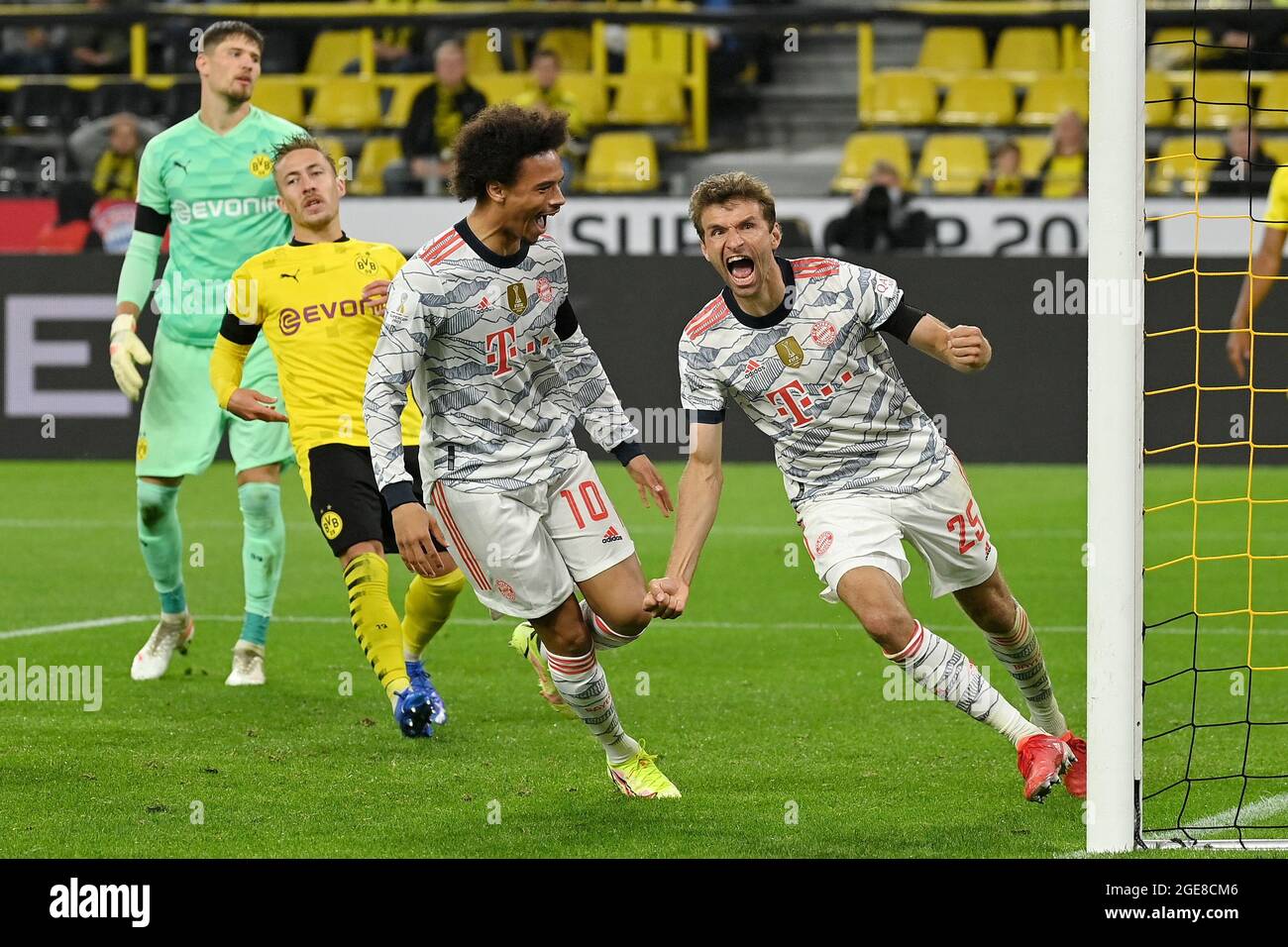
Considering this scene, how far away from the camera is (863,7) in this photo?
17.8 meters

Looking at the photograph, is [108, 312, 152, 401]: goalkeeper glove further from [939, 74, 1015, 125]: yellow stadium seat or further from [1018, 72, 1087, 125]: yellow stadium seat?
[1018, 72, 1087, 125]: yellow stadium seat

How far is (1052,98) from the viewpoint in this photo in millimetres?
17234

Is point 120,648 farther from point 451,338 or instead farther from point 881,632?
point 881,632

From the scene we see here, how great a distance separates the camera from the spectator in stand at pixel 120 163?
15.5 m

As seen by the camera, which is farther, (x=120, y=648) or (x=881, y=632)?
(x=120, y=648)

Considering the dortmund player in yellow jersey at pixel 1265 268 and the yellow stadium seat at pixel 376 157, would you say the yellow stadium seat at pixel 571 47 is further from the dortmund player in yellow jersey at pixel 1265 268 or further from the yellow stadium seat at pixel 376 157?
the dortmund player in yellow jersey at pixel 1265 268

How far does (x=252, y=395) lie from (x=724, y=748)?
205 centimetres

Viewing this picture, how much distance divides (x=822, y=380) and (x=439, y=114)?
436 inches

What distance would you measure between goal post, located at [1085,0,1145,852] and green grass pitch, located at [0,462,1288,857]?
1.36 feet

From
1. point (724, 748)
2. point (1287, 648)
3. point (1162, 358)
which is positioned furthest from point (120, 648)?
point (1162, 358)

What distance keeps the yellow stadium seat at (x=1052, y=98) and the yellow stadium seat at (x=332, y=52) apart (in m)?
6.80

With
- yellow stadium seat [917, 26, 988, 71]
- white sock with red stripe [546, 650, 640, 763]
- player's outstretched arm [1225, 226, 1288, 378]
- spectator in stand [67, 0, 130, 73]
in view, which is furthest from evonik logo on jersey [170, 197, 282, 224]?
yellow stadium seat [917, 26, 988, 71]

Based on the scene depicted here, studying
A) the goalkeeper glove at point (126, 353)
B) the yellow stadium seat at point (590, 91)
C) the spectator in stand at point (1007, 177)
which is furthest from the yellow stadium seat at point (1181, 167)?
the goalkeeper glove at point (126, 353)

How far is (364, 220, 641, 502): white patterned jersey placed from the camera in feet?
17.2
